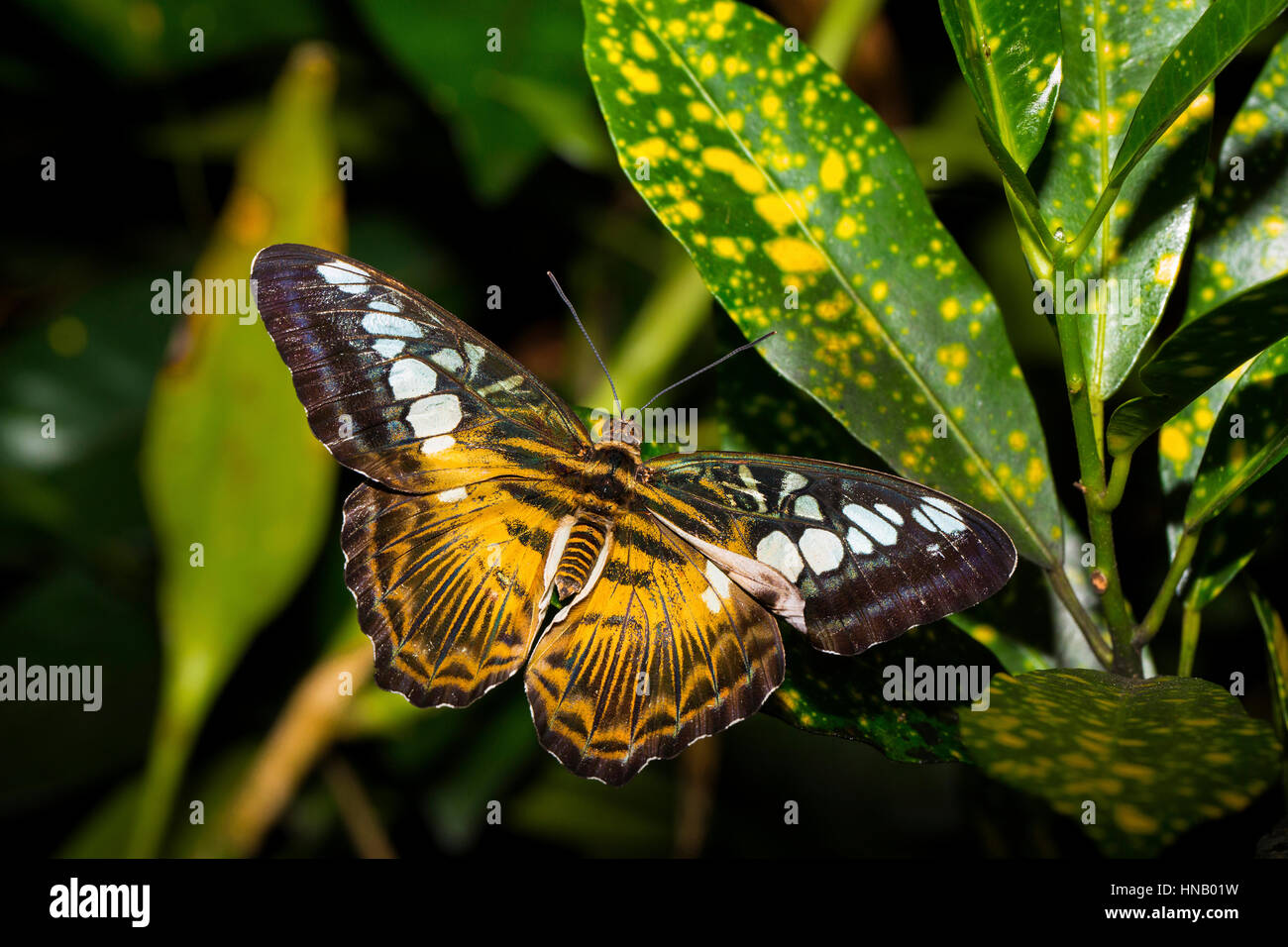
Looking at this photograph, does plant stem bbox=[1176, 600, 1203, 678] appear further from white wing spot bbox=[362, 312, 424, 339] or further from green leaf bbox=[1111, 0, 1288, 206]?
white wing spot bbox=[362, 312, 424, 339]

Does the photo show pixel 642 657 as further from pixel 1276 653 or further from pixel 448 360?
pixel 1276 653

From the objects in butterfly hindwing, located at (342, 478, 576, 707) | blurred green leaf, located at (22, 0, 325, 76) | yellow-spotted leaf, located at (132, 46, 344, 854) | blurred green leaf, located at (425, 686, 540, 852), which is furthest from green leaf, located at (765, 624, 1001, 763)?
blurred green leaf, located at (22, 0, 325, 76)

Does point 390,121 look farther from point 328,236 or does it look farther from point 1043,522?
point 1043,522

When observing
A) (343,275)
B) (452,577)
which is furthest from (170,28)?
(452,577)

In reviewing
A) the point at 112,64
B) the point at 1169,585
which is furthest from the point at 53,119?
the point at 1169,585
